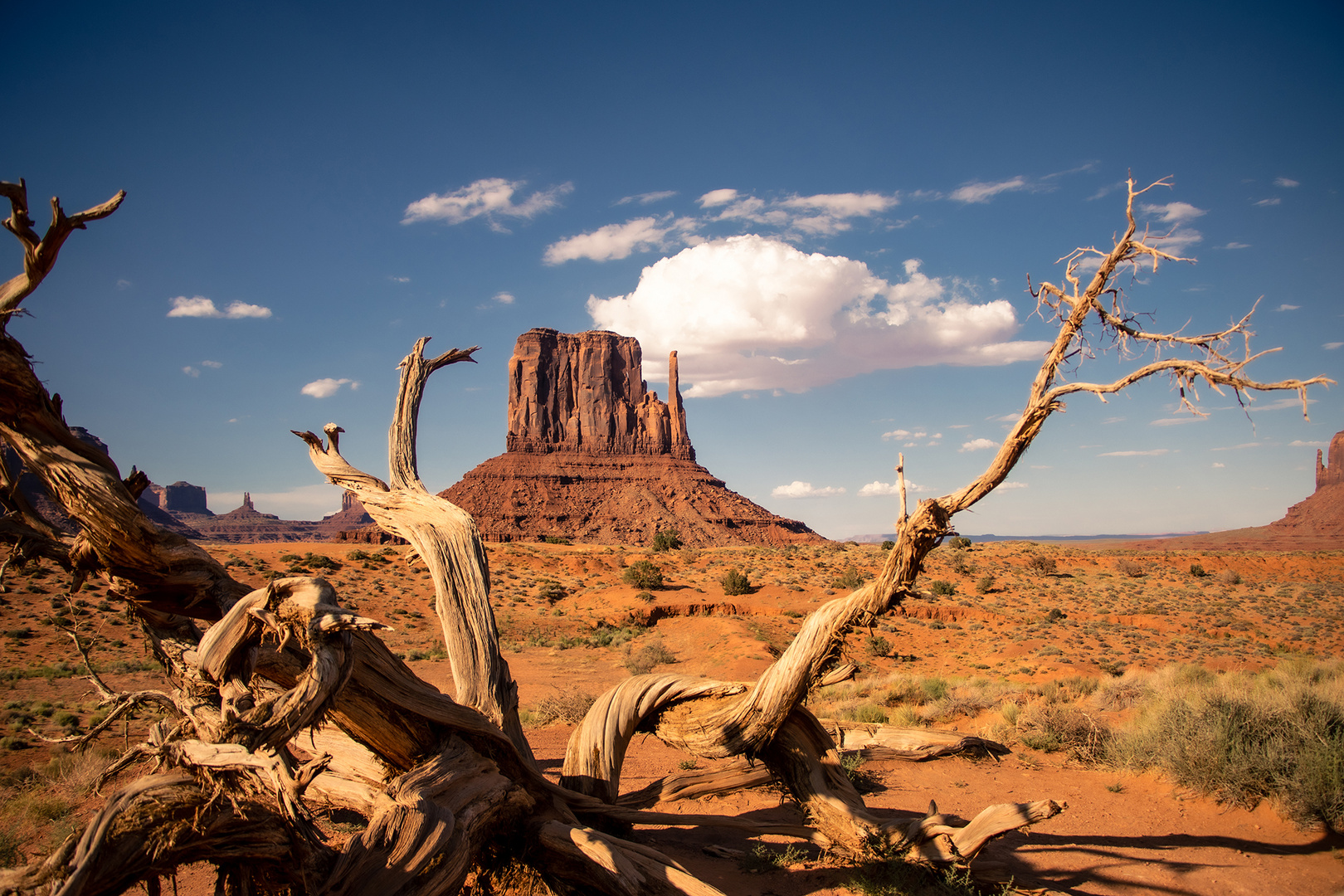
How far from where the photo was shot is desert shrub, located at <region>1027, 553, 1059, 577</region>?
33969 mm

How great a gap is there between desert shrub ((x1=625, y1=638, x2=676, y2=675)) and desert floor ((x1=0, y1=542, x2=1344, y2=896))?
393 mm

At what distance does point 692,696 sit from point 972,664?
49.6 ft

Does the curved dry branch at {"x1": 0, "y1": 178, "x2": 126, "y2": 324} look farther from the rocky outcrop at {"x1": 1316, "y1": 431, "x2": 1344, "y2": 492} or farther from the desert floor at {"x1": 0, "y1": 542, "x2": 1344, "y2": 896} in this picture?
the rocky outcrop at {"x1": 1316, "y1": 431, "x2": 1344, "y2": 492}

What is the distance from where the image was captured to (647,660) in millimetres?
17266

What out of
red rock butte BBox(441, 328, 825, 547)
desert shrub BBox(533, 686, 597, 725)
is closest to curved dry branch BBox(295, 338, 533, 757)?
desert shrub BBox(533, 686, 597, 725)

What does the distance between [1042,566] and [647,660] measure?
26.4m

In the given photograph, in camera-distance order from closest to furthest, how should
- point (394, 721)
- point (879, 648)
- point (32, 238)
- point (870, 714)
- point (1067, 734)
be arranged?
point (32, 238)
point (394, 721)
point (1067, 734)
point (870, 714)
point (879, 648)

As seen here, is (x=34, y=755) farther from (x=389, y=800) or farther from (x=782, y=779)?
(x=782, y=779)

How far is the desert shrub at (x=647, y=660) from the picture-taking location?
1655cm

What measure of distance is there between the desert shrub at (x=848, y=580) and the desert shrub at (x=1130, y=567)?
13.3 metres

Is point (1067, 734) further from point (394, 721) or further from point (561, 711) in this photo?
point (394, 721)

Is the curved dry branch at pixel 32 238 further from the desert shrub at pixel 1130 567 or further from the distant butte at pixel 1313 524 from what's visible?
the distant butte at pixel 1313 524

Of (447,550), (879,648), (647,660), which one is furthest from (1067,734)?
(647,660)

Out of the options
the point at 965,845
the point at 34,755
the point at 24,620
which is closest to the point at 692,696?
the point at 965,845
